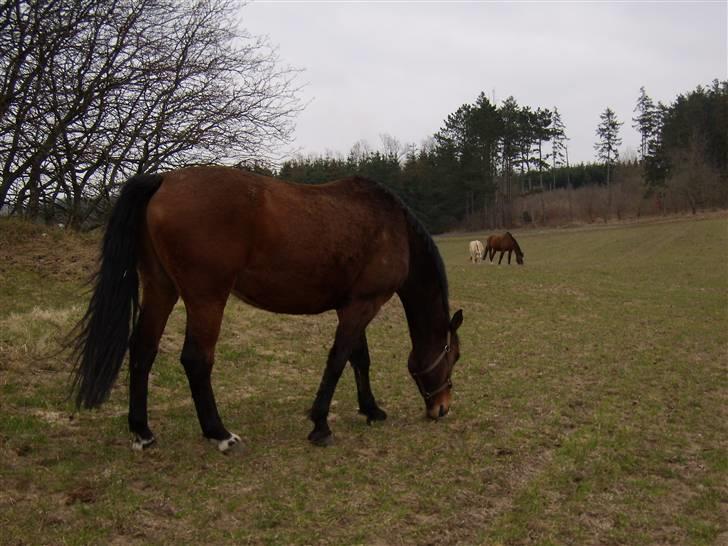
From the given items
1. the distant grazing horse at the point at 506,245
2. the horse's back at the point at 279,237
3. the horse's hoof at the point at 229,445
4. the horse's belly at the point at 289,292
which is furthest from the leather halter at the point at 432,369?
the distant grazing horse at the point at 506,245

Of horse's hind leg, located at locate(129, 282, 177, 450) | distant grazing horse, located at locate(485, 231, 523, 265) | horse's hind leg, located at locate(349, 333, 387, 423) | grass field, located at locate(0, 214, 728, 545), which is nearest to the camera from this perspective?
grass field, located at locate(0, 214, 728, 545)

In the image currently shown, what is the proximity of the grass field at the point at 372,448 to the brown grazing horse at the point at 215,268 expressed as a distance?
1.57 ft

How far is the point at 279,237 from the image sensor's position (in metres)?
4.58

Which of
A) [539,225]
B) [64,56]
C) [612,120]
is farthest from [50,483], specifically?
[612,120]

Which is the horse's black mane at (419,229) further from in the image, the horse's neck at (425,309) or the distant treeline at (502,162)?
the distant treeline at (502,162)

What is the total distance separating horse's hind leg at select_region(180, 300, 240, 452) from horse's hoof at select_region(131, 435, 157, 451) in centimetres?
41

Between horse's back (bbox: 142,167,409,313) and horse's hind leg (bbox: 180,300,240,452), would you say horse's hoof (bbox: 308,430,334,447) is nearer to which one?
horse's hind leg (bbox: 180,300,240,452)

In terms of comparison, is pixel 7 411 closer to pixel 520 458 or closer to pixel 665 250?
pixel 520 458

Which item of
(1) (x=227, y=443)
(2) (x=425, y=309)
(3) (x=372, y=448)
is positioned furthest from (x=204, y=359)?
(2) (x=425, y=309)

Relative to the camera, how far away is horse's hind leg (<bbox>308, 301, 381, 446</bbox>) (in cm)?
485

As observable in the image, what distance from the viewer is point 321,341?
960cm

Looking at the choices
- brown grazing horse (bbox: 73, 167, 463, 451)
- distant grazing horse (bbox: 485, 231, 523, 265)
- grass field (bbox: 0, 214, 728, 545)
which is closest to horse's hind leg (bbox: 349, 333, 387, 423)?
grass field (bbox: 0, 214, 728, 545)

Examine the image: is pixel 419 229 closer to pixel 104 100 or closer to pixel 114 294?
pixel 114 294

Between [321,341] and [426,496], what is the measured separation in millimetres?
5921
